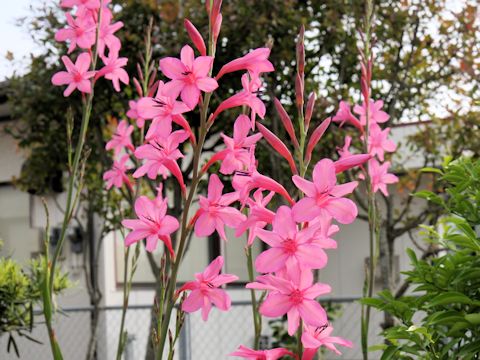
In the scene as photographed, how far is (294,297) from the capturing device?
3.51 ft

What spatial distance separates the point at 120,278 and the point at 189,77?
686 cm

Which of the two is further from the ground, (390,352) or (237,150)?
(237,150)

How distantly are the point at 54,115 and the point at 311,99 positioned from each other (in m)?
4.65

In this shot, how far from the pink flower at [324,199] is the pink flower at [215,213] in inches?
7.1

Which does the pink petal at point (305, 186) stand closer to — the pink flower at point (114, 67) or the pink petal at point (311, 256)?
the pink petal at point (311, 256)

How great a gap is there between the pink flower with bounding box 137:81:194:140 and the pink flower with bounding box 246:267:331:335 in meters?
0.33

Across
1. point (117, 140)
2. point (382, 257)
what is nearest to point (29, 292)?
point (117, 140)

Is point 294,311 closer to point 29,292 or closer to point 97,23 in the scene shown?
point 97,23

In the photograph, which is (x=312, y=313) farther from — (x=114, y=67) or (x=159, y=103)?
(x=114, y=67)

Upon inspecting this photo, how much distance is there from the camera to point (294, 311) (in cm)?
108

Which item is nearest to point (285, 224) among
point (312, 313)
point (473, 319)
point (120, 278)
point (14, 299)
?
point (312, 313)

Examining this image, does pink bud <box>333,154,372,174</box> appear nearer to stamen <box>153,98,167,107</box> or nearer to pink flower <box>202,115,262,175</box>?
pink flower <box>202,115,262,175</box>

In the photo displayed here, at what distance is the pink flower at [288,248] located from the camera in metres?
1.03

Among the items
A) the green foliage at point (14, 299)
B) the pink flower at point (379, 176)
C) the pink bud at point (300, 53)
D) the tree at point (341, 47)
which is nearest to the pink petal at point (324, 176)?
the pink bud at point (300, 53)
